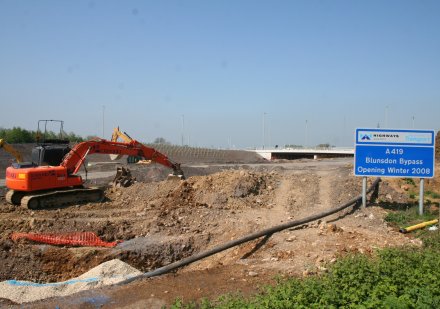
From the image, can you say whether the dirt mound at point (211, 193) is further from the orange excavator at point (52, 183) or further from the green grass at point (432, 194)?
the green grass at point (432, 194)

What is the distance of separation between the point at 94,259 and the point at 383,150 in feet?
27.8

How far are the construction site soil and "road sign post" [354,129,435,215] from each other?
126 centimetres

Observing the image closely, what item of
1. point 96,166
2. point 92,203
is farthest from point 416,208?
point 96,166

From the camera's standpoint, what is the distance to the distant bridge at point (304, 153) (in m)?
65.9

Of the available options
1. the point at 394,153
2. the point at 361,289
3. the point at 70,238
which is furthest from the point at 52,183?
the point at 361,289

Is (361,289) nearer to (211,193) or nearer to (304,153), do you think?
(211,193)

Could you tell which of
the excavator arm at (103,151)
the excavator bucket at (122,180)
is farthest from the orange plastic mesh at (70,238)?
the excavator bucket at (122,180)

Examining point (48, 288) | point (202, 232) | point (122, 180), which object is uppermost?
point (122, 180)

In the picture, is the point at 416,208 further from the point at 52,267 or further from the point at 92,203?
the point at 92,203

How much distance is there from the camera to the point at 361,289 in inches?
232

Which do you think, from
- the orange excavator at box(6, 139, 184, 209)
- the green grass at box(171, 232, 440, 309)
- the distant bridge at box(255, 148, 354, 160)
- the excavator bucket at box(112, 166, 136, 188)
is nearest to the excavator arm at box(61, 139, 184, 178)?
the orange excavator at box(6, 139, 184, 209)

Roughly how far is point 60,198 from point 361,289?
42.4 ft

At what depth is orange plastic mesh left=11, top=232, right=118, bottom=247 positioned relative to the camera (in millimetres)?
12347

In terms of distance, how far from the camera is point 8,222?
1382 cm
